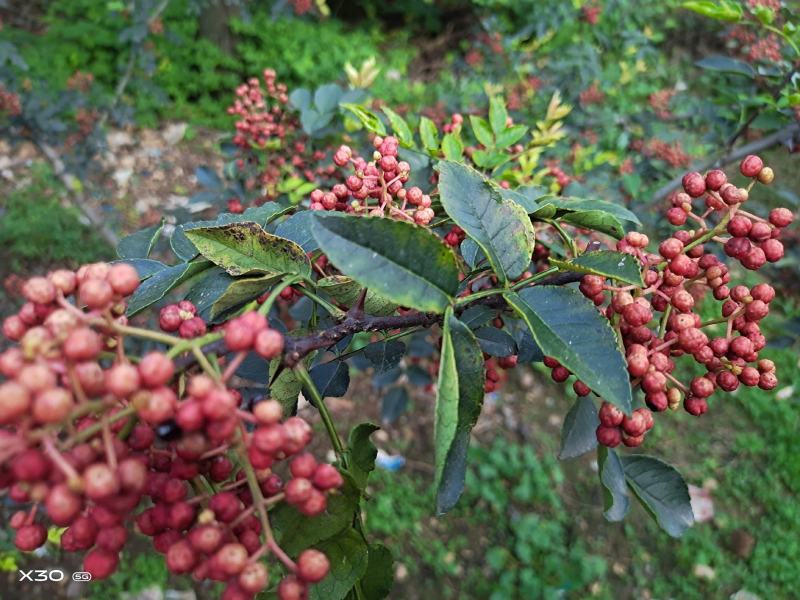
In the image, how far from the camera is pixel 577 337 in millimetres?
758

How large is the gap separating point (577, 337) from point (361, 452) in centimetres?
36

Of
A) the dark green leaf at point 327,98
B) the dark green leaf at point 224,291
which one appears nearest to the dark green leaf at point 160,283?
the dark green leaf at point 224,291

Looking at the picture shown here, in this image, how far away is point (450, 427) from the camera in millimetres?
670

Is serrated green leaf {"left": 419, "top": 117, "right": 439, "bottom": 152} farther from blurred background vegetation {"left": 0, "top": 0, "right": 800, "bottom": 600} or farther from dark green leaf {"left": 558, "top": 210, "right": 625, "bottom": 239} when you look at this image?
blurred background vegetation {"left": 0, "top": 0, "right": 800, "bottom": 600}

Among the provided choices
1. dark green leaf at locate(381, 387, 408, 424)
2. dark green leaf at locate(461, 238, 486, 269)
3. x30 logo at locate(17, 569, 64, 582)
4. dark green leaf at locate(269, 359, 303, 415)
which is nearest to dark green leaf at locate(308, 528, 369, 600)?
dark green leaf at locate(269, 359, 303, 415)

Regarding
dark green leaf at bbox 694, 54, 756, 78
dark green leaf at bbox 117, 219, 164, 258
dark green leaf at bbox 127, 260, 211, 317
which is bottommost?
dark green leaf at bbox 694, 54, 756, 78

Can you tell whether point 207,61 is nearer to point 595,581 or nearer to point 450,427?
point 595,581


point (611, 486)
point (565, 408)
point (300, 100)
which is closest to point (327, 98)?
point (300, 100)

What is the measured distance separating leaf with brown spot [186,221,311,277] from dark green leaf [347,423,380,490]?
0.24 meters

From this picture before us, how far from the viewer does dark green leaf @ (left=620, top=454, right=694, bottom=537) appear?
99 cm

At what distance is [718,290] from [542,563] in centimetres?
226

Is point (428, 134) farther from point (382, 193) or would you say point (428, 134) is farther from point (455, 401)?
point (455, 401)

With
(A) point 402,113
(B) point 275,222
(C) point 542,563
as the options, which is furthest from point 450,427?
(C) point 542,563

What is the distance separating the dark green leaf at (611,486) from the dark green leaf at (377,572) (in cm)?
32
